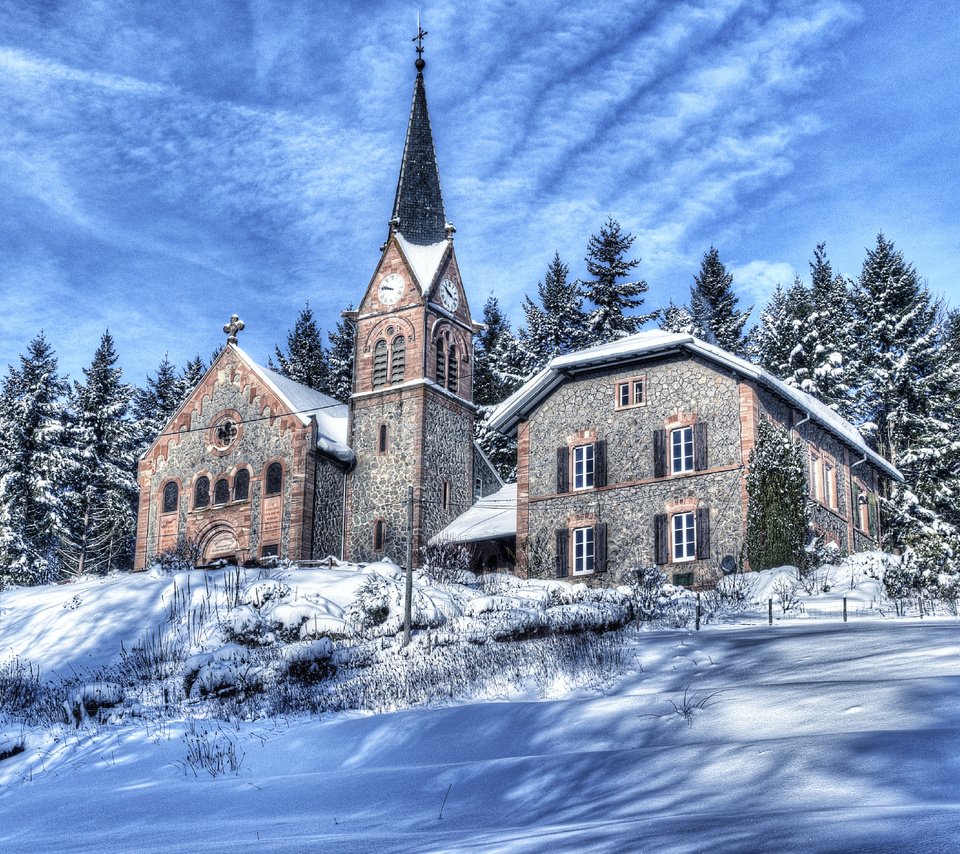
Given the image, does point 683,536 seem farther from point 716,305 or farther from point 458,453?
point 716,305

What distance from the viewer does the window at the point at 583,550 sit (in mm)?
32281

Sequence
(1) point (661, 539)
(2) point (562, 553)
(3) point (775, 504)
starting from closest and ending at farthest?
(3) point (775, 504), (1) point (661, 539), (2) point (562, 553)

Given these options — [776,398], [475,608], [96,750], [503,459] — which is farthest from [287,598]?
[503,459]

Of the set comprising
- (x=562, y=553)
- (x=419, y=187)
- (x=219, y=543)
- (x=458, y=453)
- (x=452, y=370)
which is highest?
(x=419, y=187)

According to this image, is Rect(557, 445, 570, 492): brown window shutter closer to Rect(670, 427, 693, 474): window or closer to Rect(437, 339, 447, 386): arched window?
Rect(670, 427, 693, 474): window

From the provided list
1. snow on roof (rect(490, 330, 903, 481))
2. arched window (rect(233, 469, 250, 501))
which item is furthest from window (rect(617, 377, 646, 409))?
arched window (rect(233, 469, 250, 501))

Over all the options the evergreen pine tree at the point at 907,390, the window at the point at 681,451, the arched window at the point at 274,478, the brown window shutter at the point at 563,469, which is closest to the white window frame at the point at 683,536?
the window at the point at 681,451

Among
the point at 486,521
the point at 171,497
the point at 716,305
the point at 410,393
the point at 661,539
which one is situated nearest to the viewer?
the point at 661,539

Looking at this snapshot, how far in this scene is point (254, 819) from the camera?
856cm

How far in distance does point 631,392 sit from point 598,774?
24.5 m

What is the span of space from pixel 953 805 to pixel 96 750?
10.9m

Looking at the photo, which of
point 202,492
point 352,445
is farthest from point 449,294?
point 202,492

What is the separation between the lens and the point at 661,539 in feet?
102

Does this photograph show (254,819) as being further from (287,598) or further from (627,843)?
(287,598)
